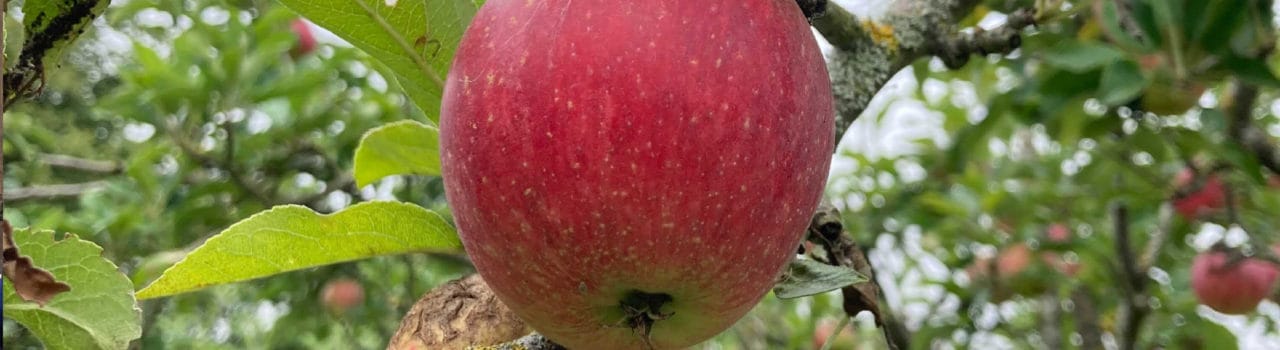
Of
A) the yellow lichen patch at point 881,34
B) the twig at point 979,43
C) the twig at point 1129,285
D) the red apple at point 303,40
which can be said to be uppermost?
the yellow lichen patch at point 881,34

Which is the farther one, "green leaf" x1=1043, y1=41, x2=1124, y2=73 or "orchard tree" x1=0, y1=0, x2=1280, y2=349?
"green leaf" x1=1043, y1=41, x2=1124, y2=73

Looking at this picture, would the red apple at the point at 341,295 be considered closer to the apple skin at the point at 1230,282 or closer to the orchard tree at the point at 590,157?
the orchard tree at the point at 590,157

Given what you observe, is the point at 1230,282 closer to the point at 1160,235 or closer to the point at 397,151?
the point at 1160,235

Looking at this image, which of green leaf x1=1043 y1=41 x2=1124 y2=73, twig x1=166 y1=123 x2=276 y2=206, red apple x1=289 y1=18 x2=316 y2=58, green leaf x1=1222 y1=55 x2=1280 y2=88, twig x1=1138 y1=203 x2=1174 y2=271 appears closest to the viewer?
green leaf x1=1222 y1=55 x2=1280 y2=88

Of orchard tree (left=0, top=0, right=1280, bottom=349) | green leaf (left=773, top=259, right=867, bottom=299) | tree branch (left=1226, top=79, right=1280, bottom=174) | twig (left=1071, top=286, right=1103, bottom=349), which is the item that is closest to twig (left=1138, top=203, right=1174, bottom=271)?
orchard tree (left=0, top=0, right=1280, bottom=349)

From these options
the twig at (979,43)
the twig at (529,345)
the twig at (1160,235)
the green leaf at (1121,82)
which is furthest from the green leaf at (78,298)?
the twig at (1160,235)

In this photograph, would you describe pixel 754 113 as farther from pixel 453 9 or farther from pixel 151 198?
pixel 151 198

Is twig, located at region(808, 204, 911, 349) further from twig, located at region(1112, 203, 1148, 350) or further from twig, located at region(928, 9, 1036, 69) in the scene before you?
twig, located at region(1112, 203, 1148, 350)
